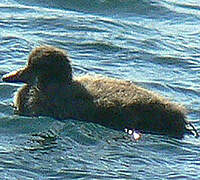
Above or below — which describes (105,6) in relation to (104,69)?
above

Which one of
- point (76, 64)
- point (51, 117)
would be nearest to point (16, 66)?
point (76, 64)

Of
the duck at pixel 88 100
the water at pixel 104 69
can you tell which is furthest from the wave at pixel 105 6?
the duck at pixel 88 100

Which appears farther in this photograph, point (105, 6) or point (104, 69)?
point (105, 6)

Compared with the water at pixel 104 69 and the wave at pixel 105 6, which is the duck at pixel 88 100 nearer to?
the water at pixel 104 69

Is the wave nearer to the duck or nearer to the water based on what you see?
the water

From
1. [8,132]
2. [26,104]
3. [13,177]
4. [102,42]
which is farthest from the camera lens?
[102,42]

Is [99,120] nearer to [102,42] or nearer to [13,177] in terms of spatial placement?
[13,177]

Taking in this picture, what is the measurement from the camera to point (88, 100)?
10250mm

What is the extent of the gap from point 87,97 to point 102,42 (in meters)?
3.04

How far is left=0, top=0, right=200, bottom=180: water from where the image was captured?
30.7 feet

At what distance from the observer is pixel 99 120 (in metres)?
10.2

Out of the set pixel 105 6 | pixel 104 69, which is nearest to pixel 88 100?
pixel 104 69

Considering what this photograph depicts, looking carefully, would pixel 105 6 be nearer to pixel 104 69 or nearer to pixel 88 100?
pixel 104 69

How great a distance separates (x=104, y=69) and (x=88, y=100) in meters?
1.90
